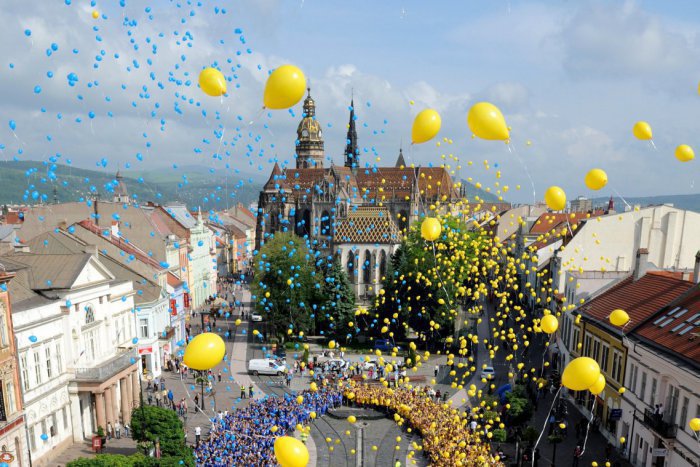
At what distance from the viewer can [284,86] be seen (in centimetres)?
967

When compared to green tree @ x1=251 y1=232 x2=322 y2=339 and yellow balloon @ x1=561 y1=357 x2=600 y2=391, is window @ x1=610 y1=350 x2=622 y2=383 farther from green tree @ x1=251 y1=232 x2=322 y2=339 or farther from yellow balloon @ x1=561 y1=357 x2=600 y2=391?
green tree @ x1=251 y1=232 x2=322 y2=339

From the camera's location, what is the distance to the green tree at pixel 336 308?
4103cm

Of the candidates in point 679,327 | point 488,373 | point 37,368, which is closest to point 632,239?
point 488,373

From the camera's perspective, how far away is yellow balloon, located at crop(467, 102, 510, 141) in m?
10.3

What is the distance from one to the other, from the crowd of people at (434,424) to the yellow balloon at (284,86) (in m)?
13.9

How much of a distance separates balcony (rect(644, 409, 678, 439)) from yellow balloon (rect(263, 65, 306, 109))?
58.3ft

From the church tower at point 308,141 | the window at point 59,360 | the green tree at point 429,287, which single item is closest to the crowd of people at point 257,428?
the window at point 59,360

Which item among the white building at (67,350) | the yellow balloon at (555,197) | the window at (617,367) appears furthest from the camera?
the window at (617,367)

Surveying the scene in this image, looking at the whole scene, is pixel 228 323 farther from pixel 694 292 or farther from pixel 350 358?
pixel 694 292

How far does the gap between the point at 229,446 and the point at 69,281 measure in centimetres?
1057

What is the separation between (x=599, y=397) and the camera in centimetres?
2466

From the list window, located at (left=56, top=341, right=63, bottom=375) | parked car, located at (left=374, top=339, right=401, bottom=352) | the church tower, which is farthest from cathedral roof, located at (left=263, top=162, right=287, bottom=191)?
window, located at (left=56, top=341, right=63, bottom=375)

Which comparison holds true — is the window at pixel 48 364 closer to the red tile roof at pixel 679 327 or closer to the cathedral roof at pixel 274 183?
the red tile roof at pixel 679 327

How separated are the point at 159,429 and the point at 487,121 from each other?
1685 centimetres
